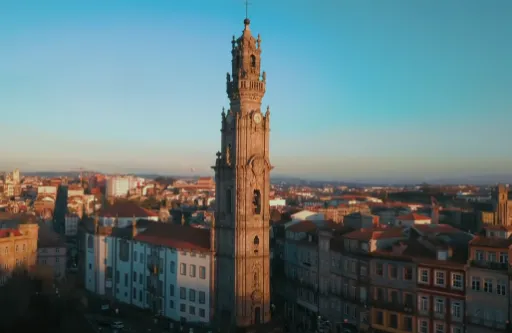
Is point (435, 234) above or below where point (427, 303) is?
above

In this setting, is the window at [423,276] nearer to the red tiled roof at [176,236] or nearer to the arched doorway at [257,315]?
the arched doorway at [257,315]

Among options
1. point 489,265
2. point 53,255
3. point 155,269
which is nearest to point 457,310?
point 489,265

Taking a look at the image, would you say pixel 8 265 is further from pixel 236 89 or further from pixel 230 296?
pixel 236 89

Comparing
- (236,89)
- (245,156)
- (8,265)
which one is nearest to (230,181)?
(245,156)

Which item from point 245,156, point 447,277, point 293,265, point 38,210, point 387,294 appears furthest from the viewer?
point 38,210

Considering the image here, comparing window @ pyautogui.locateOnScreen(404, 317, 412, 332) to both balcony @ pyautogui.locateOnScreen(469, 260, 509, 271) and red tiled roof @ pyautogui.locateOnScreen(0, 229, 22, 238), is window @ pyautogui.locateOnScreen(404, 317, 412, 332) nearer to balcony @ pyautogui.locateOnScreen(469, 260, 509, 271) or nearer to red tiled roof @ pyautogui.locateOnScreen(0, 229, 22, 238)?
balcony @ pyautogui.locateOnScreen(469, 260, 509, 271)

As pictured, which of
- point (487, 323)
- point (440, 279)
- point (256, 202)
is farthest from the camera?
point (256, 202)

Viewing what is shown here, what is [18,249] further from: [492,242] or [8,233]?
[492,242]
